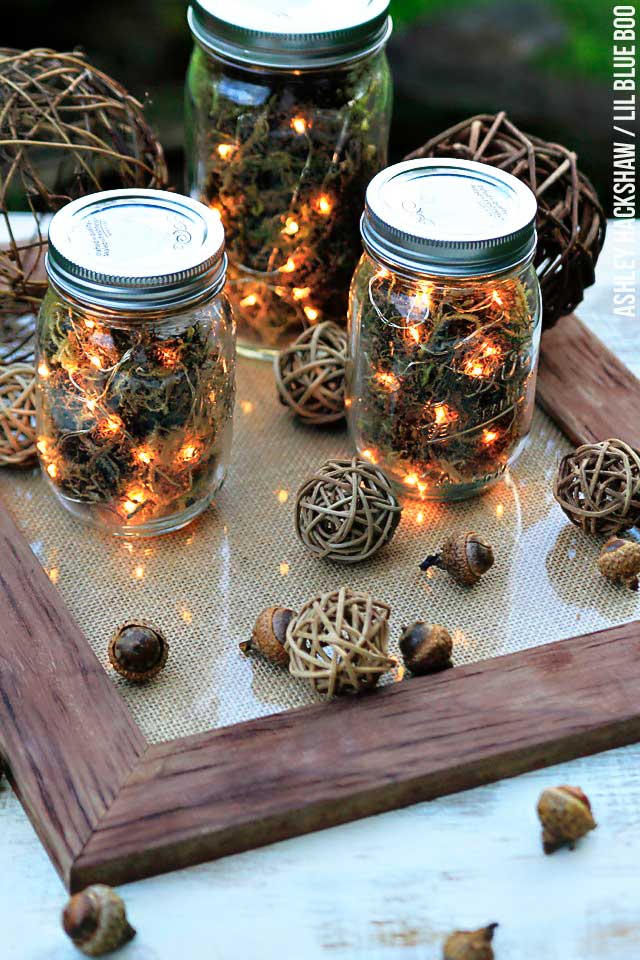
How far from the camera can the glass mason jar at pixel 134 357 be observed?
121 cm

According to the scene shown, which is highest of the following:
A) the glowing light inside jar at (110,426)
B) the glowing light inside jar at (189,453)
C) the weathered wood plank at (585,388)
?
the glowing light inside jar at (110,426)

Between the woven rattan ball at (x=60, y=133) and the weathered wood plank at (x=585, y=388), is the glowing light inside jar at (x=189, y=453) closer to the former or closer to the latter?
the woven rattan ball at (x=60, y=133)

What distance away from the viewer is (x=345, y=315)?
5.38 feet

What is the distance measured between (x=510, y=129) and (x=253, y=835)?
910 millimetres

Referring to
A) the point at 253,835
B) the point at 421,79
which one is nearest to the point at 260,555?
the point at 253,835

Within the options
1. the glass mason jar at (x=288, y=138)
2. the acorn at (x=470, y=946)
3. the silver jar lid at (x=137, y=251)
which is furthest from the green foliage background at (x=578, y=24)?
the acorn at (x=470, y=946)

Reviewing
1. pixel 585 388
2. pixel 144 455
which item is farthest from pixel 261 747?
pixel 585 388

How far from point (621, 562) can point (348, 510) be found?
0.96 ft

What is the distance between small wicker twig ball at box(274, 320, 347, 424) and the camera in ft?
4.86

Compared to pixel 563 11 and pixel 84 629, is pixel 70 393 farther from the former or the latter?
pixel 563 11

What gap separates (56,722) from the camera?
1147mm

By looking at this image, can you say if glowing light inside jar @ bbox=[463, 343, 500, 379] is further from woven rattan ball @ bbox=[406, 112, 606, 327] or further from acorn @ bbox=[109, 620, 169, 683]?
acorn @ bbox=[109, 620, 169, 683]

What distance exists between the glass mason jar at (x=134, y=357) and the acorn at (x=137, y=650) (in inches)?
7.8

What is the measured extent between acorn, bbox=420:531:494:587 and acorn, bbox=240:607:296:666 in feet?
0.61
